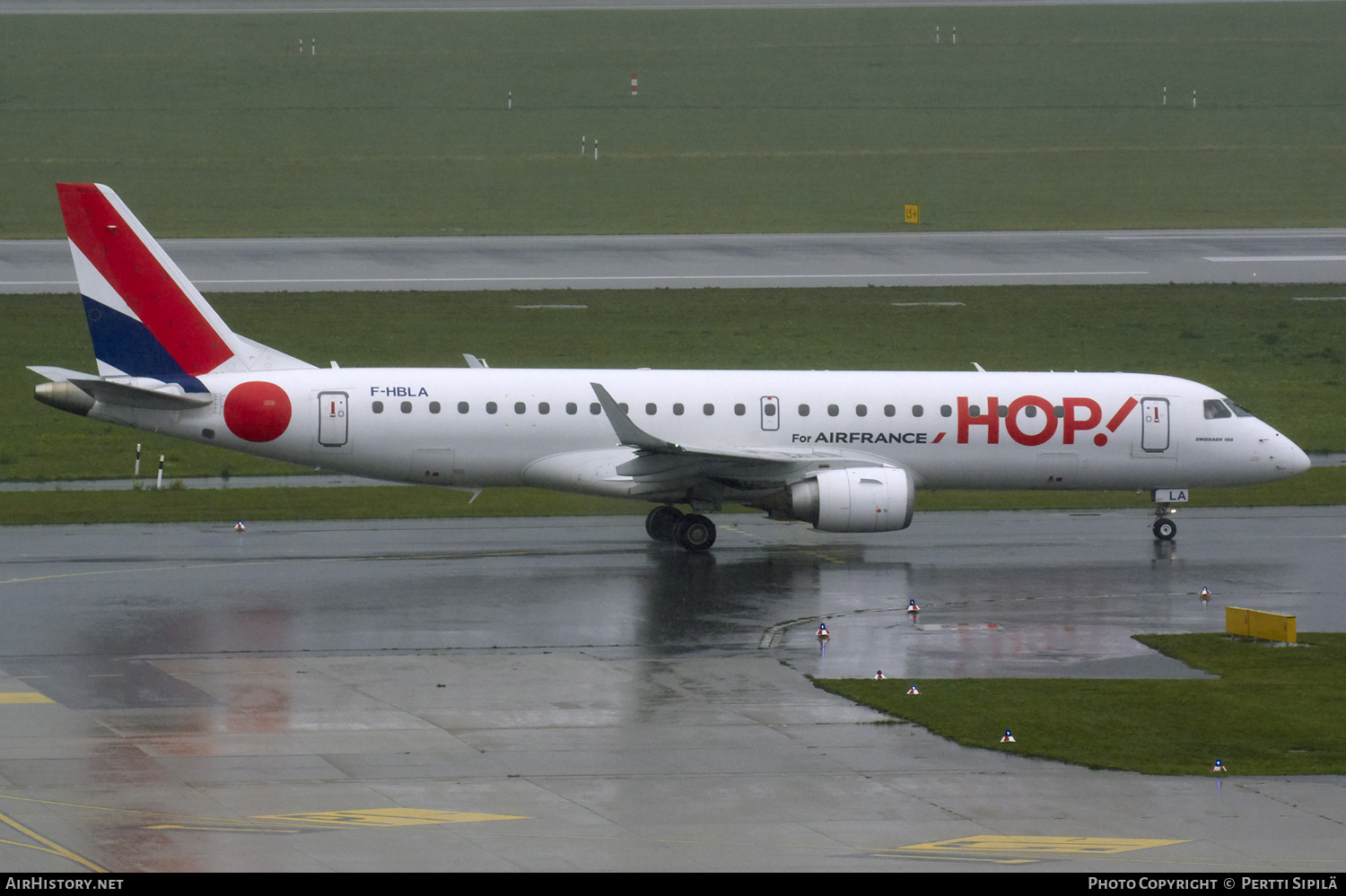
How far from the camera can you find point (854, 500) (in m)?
32.4

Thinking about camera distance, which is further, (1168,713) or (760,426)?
(760,426)

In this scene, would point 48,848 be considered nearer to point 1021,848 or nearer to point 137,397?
point 1021,848

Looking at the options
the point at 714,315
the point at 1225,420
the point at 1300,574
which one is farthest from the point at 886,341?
the point at 1300,574

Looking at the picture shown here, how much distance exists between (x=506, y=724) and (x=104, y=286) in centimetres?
1643

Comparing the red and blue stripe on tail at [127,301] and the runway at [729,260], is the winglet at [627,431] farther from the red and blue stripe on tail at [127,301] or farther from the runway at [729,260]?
the runway at [729,260]

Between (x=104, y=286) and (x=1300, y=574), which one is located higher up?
(x=104, y=286)

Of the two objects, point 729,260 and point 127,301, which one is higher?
point 729,260

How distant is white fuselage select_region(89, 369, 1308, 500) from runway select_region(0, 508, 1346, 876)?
1400mm

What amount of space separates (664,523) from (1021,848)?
61.6ft

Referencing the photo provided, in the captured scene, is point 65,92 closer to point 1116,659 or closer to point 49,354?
point 49,354

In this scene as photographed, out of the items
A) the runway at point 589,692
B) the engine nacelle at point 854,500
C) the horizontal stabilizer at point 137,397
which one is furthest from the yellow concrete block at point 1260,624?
the horizontal stabilizer at point 137,397

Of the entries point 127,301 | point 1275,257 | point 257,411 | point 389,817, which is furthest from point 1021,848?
point 1275,257

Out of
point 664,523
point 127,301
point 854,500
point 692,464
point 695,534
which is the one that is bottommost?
point 695,534

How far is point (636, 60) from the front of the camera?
10875 cm
